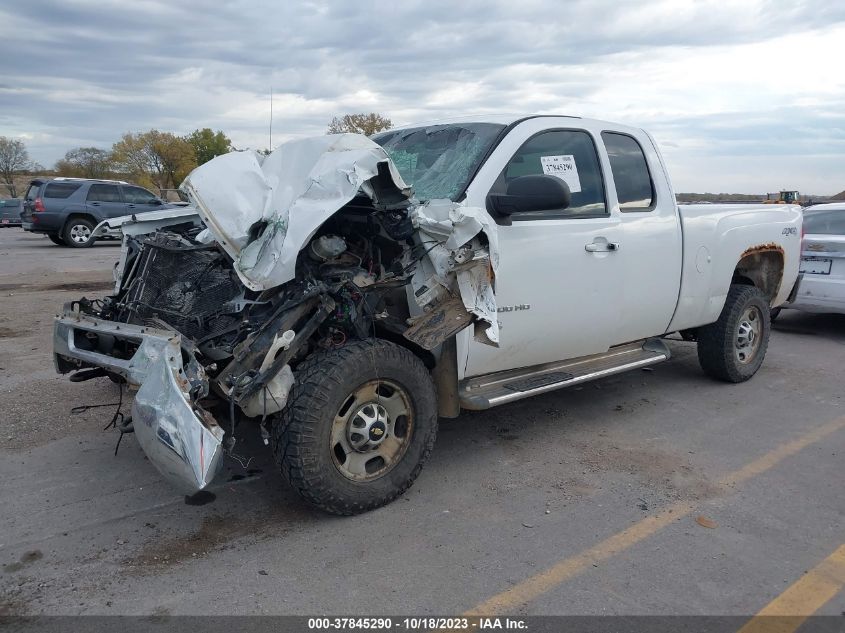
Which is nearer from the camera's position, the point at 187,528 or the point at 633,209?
the point at 187,528

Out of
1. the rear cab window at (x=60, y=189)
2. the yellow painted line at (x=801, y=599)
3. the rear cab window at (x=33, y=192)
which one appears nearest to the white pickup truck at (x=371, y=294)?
the yellow painted line at (x=801, y=599)

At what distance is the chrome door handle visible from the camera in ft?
14.7

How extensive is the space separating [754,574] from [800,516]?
0.79 metres

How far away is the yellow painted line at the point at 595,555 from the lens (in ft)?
9.50

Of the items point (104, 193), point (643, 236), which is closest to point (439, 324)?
point (643, 236)

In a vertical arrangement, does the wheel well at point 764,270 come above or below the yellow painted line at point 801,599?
above

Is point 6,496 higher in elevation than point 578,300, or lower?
lower

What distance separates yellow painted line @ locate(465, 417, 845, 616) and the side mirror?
5.83ft

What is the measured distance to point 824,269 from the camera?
8125 millimetres

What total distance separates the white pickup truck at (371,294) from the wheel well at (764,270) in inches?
59.6

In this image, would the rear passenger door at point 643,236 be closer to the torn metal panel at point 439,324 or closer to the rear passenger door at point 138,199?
the torn metal panel at point 439,324

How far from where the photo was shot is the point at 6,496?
3775 mm

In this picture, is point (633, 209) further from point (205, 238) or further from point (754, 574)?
point (205, 238)

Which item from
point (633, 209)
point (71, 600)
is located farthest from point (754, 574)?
point (71, 600)
